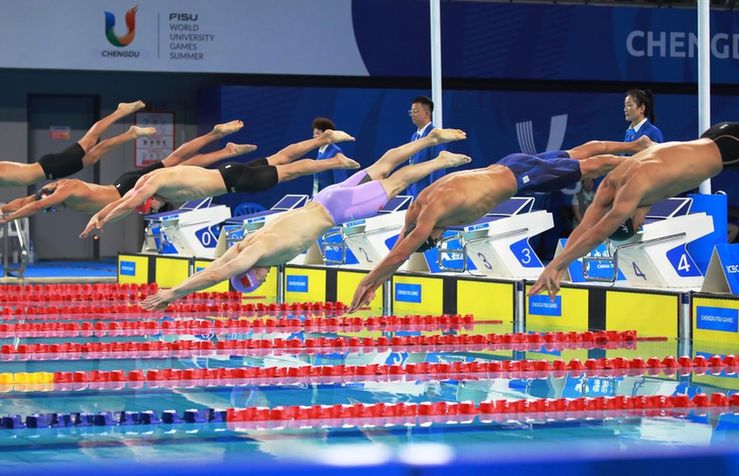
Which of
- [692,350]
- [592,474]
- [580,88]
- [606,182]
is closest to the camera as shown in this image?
[592,474]

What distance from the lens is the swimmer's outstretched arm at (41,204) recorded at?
10.4 metres

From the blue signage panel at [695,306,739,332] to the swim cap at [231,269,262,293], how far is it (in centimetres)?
387

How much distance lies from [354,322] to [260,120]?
8.30 meters

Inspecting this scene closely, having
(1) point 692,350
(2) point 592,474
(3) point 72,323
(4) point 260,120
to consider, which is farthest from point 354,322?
(4) point 260,120

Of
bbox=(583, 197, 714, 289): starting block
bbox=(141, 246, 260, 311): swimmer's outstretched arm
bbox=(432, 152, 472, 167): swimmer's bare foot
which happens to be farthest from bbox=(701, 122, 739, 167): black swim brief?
bbox=(583, 197, 714, 289): starting block

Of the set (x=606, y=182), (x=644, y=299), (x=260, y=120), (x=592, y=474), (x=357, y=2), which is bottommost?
(x=592, y=474)

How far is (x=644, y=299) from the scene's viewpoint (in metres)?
10.9

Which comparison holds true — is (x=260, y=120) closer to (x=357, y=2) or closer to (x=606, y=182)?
(x=357, y=2)

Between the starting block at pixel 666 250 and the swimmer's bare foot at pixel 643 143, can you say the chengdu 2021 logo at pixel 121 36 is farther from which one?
the swimmer's bare foot at pixel 643 143

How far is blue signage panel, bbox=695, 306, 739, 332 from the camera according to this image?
33.0 feet

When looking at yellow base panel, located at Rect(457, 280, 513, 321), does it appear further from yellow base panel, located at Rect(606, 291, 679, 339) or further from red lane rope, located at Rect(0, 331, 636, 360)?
red lane rope, located at Rect(0, 331, 636, 360)

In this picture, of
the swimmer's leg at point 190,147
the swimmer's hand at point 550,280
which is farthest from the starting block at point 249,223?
the swimmer's hand at point 550,280

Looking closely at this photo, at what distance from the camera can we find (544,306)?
39.1 feet

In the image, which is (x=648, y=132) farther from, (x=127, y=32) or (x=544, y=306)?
(x=127, y=32)
